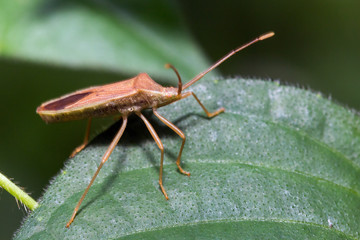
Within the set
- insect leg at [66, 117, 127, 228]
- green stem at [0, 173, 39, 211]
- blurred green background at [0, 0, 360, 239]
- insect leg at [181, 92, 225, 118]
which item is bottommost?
blurred green background at [0, 0, 360, 239]

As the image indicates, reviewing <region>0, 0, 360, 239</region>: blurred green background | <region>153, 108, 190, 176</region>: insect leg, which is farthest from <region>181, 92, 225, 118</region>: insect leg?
<region>0, 0, 360, 239</region>: blurred green background

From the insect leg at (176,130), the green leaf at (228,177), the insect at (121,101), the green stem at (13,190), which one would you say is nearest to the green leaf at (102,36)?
the insect at (121,101)

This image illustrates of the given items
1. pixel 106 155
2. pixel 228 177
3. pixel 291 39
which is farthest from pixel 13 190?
pixel 291 39

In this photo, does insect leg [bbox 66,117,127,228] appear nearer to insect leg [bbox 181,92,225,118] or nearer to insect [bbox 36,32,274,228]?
insect [bbox 36,32,274,228]

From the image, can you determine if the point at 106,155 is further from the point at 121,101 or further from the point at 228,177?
the point at 228,177

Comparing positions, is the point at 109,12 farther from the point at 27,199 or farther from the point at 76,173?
the point at 27,199

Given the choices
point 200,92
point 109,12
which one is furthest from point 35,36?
point 200,92

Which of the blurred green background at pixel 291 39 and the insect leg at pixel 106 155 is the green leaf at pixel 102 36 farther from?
the blurred green background at pixel 291 39
